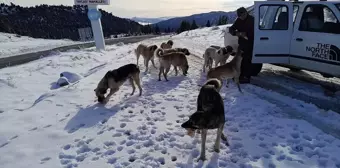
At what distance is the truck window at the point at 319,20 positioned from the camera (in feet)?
26.3

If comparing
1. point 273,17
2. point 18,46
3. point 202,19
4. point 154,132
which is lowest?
point 202,19

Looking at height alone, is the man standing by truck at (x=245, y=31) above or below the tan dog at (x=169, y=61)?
above

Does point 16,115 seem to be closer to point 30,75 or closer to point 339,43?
point 30,75

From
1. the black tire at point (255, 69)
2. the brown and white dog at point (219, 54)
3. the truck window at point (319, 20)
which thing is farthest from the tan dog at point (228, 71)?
the truck window at point (319, 20)

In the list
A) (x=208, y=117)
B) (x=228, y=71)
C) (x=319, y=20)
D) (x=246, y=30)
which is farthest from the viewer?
(x=246, y=30)

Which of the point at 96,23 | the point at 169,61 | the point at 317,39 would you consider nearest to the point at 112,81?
the point at 169,61

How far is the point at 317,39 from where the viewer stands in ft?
27.4

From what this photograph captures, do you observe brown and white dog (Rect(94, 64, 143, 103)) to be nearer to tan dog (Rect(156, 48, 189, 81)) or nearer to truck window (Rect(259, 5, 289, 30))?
tan dog (Rect(156, 48, 189, 81))

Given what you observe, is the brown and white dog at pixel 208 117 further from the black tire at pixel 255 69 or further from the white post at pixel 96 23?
the white post at pixel 96 23

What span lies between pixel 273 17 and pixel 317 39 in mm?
1476

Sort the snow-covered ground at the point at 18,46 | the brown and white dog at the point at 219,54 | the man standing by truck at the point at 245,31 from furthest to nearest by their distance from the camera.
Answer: the snow-covered ground at the point at 18,46 < the brown and white dog at the point at 219,54 < the man standing by truck at the point at 245,31

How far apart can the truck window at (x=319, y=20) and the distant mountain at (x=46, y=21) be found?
46.2 m

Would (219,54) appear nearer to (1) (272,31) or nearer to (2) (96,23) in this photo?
(1) (272,31)

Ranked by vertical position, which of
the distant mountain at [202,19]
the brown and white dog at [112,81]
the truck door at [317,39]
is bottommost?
the distant mountain at [202,19]
